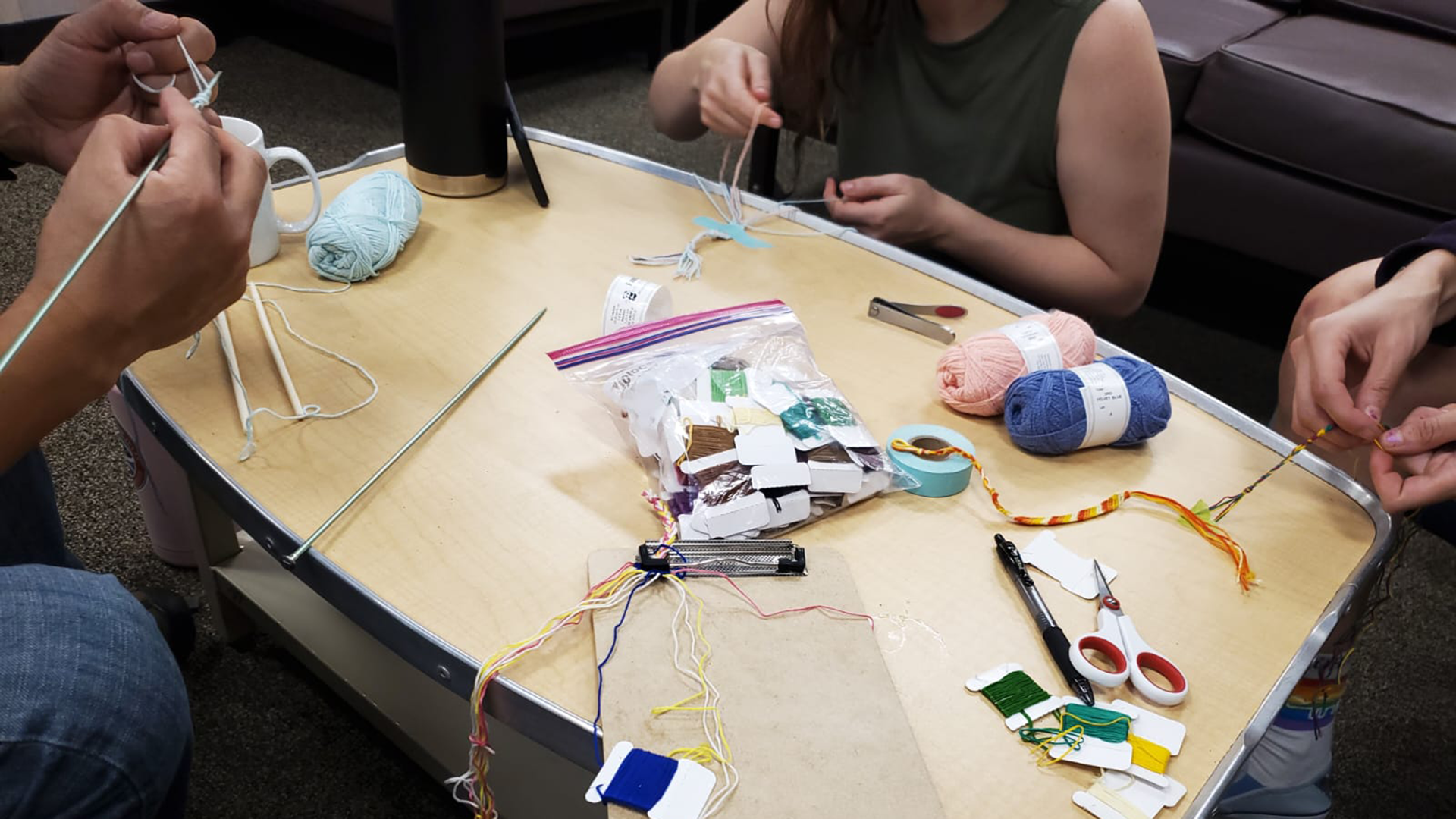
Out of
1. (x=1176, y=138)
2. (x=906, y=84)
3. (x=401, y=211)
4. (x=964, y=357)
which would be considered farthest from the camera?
(x=1176, y=138)

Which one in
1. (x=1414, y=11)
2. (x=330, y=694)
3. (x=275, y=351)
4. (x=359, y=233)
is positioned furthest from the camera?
(x=1414, y=11)

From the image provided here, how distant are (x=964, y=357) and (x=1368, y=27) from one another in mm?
1871

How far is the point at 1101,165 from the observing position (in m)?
1.11

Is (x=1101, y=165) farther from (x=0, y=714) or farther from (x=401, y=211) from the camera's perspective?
(x=0, y=714)

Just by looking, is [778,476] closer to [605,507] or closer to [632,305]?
[605,507]

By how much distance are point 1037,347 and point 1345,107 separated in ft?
4.65

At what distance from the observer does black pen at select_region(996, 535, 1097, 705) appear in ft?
2.05

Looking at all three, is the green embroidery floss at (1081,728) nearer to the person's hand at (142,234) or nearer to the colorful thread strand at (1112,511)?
the colorful thread strand at (1112,511)

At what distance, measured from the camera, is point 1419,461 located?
2.57 ft

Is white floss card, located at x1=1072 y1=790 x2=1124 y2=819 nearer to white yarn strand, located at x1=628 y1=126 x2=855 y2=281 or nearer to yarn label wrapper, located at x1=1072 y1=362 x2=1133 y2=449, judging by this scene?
yarn label wrapper, located at x1=1072 y1=362 x2=1133 y2=449

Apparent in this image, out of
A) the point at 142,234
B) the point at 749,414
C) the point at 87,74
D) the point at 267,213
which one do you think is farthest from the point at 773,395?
the point at 87,74

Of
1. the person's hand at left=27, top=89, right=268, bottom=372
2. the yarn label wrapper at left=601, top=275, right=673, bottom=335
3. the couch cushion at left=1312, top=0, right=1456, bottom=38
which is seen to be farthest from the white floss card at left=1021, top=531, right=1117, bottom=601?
the couch cushion at left=1312, top=0, right=1456, bottom=38

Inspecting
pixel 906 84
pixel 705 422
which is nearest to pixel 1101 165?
pixel 906 84

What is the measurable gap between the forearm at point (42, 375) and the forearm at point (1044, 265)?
0.86m
